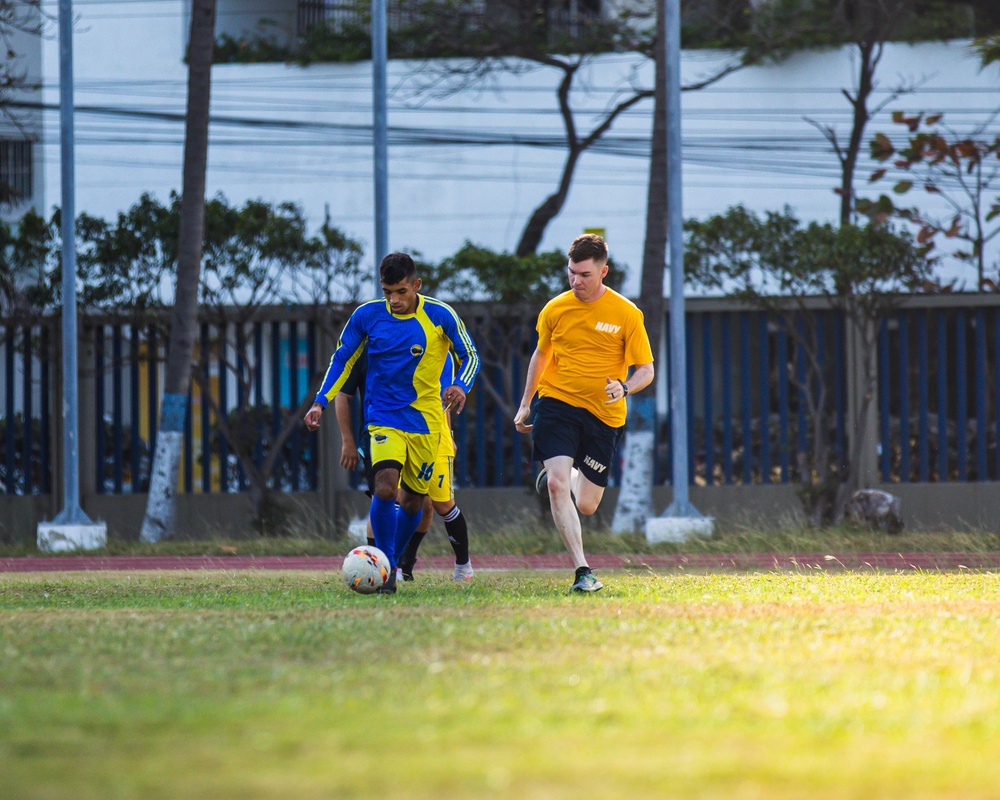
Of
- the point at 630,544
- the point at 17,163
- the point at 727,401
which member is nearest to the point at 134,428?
the point at 727,401

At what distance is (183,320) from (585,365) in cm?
874

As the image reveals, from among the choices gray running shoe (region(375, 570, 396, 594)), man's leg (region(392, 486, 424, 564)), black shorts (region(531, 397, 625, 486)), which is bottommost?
gray running shoe (region(375, 570, 396, 594))

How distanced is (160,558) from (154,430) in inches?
225

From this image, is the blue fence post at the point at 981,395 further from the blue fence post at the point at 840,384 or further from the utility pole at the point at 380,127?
the utility pole at the point at 380,127

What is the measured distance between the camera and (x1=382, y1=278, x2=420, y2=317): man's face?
26.3 feet

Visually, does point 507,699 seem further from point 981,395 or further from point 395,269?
point 981,395

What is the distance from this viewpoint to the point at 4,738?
11.7ft

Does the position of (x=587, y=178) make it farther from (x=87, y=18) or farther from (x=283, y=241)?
(x=283, y=241)

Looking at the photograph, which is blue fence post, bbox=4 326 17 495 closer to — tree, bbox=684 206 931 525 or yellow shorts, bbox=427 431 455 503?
tree, bbox=684 206 931 525

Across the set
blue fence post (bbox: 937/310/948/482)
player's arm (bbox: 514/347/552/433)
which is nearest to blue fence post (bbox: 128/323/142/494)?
blue fence post (bbox: 937/310/948/482)

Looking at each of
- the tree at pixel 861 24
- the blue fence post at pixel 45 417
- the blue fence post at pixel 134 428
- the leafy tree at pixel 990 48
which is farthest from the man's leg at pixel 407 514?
the tree at pixel 861 24

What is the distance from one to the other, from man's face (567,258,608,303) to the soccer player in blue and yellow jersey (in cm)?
69

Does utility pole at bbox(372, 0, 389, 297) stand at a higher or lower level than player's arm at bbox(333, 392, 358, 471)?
higher

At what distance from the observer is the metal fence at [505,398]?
17.2 metres
